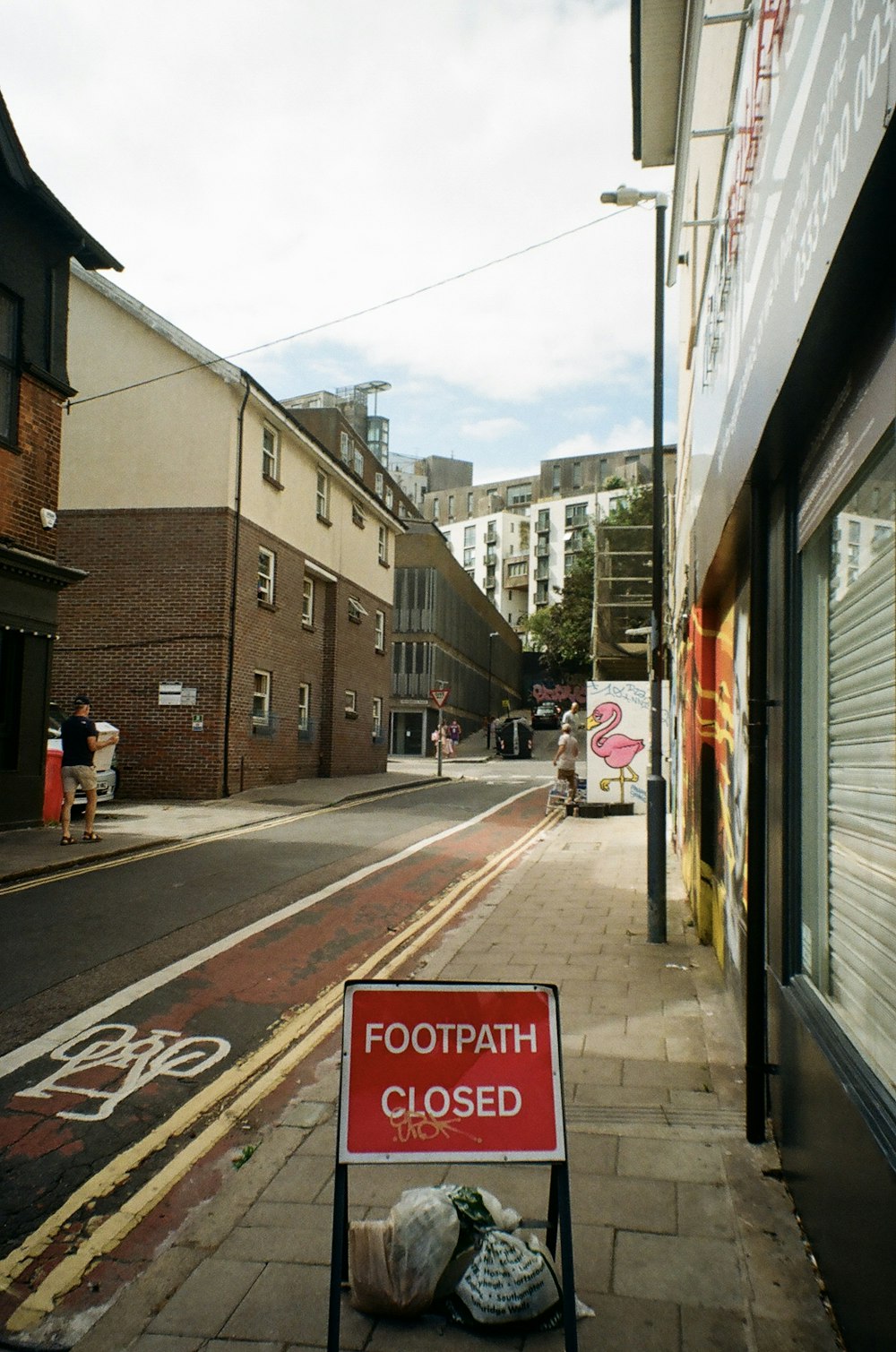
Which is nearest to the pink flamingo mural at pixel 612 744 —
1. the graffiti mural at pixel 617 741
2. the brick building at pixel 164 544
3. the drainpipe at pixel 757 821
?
the graffiti mural at pixel 617 741

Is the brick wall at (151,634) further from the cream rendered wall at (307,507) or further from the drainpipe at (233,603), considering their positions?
the cream rendered wall at (307,507)

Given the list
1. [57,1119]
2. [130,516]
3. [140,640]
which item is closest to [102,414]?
[130,516]

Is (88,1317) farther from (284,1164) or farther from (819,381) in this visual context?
(819,381)

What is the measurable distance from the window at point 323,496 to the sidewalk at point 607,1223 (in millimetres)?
20609

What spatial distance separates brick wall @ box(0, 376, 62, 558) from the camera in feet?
42.5

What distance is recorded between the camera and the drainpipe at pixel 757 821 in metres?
3.79

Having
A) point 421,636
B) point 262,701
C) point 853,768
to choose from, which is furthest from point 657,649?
point 421,636

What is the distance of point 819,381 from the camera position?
113 inches

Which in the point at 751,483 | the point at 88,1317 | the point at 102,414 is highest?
the point at 102,414

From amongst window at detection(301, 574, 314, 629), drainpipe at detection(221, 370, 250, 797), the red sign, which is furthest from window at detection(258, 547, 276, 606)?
the red sign

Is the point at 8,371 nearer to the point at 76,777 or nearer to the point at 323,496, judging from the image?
the point at 76,777

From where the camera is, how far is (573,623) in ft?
202

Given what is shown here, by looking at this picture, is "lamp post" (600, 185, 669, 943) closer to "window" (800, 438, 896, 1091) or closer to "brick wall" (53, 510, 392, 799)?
"window" (800, 438, 896, 1091)

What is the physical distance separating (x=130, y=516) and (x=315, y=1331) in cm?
1871
